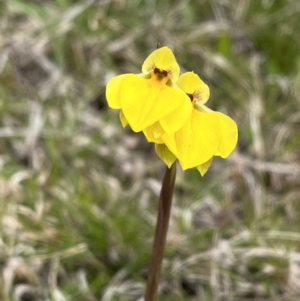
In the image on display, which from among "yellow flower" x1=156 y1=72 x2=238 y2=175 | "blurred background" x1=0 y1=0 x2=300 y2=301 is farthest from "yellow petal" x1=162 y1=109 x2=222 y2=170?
"blurred background" x1=0 y1=0 x2=300 y2=301

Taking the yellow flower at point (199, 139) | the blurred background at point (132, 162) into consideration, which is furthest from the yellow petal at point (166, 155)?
the blurred background at point (132, 162)

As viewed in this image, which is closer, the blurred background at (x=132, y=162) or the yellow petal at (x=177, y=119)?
the yellow petal at (x=177, y=119)

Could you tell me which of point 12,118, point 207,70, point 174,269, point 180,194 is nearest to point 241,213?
point 180,194

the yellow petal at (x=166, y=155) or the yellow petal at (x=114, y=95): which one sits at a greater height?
the yellow petal at (x=114, y=95)

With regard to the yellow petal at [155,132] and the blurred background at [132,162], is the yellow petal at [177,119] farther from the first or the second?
the blurred background at [132,162]

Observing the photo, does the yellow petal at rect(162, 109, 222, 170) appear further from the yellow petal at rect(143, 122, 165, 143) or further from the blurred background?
the blurred background

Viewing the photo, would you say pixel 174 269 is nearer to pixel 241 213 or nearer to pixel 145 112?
pixel 241 213
